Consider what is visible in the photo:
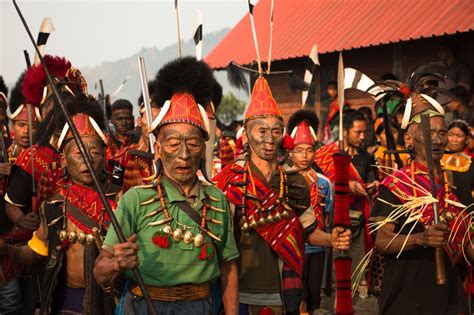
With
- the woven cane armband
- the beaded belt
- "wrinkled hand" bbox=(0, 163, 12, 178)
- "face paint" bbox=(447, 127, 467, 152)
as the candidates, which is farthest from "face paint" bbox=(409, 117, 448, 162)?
"face paint" bbox=(447, 127, 467, 152)

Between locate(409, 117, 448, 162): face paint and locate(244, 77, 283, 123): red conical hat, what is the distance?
1.19 metres

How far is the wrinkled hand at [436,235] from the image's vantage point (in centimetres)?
534

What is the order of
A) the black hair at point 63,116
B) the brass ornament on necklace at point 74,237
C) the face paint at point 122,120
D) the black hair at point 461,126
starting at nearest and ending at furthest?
the brass ornament on necklace at point 74,237
the black hair at point 63,116
the black hair at point 461,126
the face paint at point 122,120

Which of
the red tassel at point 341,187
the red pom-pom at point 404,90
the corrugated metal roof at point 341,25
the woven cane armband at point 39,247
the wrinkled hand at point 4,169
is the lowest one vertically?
the woven cane armband at point 39,247

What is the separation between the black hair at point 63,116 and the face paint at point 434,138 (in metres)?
2.57

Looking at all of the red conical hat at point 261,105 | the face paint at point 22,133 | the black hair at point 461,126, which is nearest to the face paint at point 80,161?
the red conical hat at point 261,105

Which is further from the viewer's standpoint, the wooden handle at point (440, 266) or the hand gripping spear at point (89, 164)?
the wooden handle at point (440, 266)

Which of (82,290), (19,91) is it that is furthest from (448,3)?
(82,290)

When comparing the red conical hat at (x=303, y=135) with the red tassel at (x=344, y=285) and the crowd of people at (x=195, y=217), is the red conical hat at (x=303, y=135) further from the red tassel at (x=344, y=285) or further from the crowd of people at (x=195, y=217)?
the red tassel at (x=344, y=285)

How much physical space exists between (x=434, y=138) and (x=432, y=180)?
545 mm

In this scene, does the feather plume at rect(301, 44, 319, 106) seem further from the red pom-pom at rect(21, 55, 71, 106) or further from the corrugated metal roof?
the corrugated metal roof

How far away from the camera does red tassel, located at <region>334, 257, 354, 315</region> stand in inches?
226

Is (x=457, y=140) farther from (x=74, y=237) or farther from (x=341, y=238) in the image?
(x=74, y=237)

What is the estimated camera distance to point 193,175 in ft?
16.0
